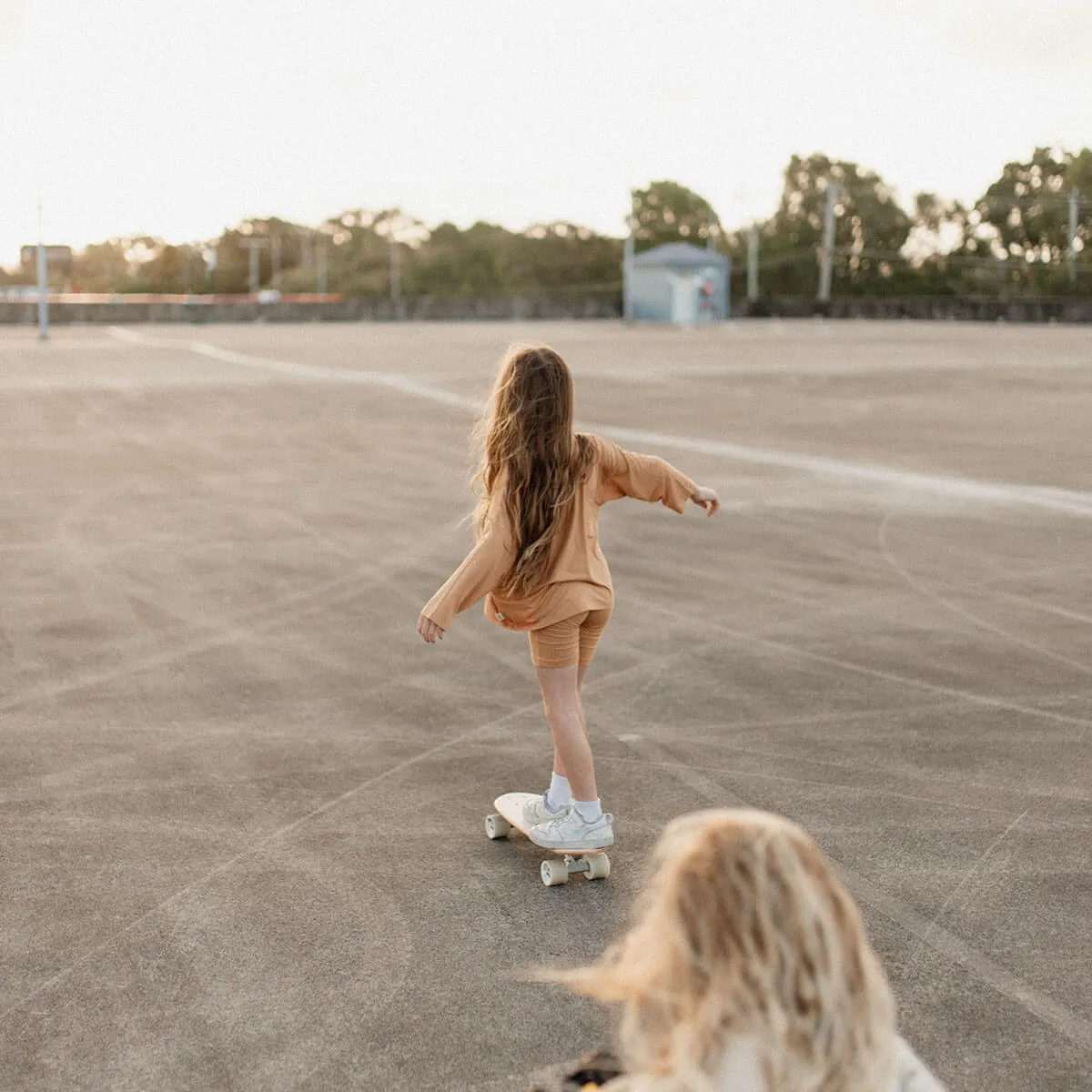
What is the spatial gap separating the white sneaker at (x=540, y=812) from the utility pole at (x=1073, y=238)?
97279mm

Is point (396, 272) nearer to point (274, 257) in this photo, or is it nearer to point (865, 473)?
point (274, 257)

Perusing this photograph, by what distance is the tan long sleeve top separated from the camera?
4379 mm

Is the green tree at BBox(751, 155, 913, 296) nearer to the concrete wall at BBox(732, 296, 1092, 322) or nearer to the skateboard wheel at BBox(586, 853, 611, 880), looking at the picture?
the concrete wall at BBox(732, 296, 1092, 322)

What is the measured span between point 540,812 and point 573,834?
235 mm

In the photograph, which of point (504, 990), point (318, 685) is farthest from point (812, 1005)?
point (318, 685)

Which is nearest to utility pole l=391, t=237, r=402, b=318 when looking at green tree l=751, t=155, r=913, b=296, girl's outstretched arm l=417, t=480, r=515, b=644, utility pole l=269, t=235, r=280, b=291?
utility pole l=269, t=235, r=280, b=291

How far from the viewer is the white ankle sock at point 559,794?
4.86 metres

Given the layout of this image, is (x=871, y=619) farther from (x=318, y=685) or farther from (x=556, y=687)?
(x=556, y=687)

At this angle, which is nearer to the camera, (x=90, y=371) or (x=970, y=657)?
(x=970, y=657)

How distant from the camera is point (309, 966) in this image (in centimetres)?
412

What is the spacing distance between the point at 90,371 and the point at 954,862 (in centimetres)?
3000

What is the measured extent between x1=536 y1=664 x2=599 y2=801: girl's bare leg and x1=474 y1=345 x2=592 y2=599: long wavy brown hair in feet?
1.07

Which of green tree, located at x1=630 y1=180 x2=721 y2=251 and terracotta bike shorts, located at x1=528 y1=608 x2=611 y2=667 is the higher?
green tree, located at x1=630 y1=180 x2=721 y2=251

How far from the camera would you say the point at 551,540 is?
4.45m
